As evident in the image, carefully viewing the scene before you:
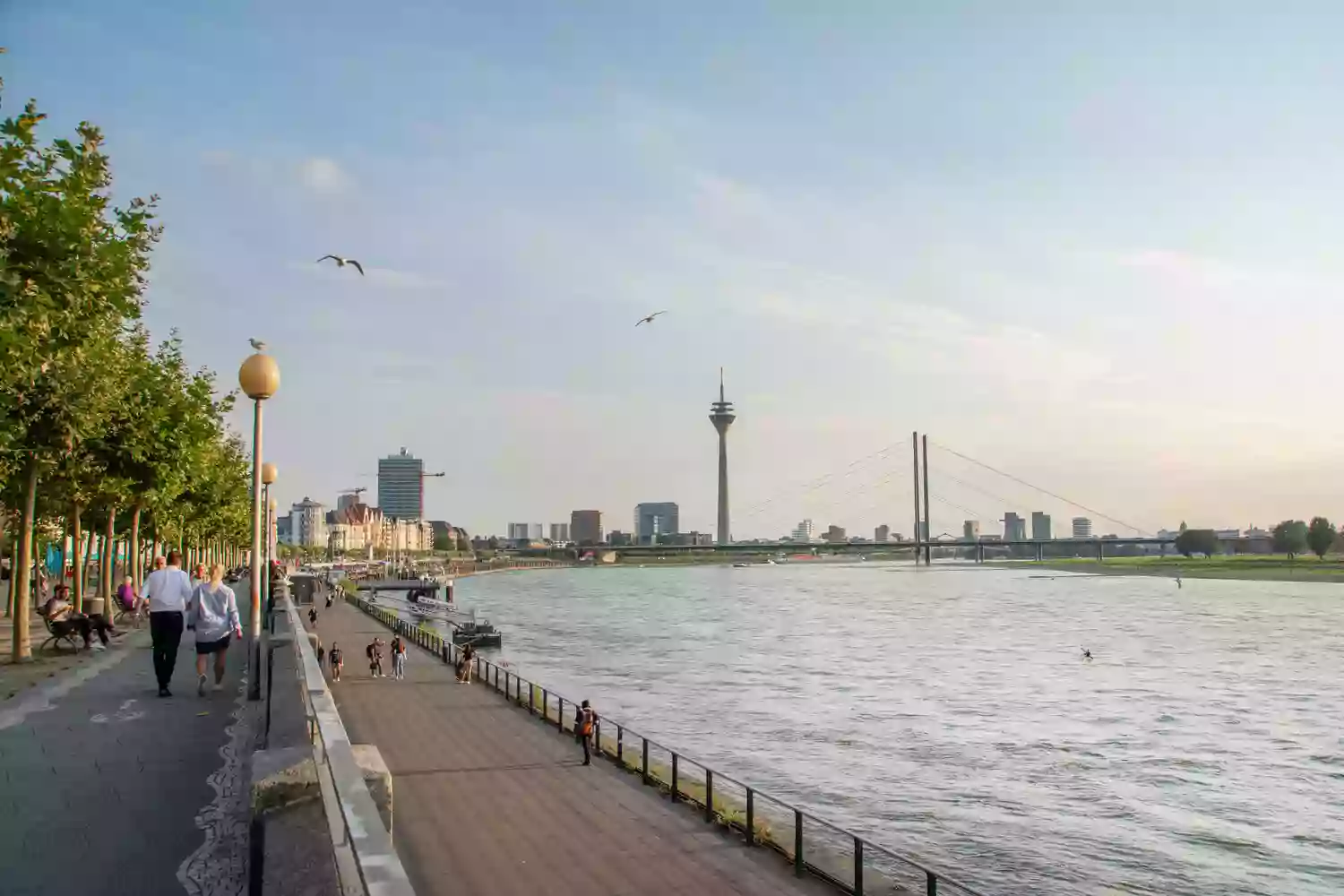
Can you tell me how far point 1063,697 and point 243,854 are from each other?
4623 centimetres

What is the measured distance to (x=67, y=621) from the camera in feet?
76.3

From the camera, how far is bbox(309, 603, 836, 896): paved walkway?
50.9 feet

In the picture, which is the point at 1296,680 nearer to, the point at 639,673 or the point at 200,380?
the point at 639,673

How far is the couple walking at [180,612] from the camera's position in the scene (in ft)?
48.8

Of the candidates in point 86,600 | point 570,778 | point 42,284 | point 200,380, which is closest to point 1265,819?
point 570,778

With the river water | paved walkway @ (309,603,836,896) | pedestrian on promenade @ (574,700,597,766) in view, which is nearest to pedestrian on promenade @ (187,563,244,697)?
paved walkway @ (309,603,836,896)

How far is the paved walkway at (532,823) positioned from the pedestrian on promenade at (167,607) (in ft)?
15.3

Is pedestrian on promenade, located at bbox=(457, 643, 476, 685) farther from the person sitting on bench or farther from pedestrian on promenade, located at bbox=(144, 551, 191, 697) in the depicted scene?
pedestrian on promenade, located at bbox=(144, 551, 191, 697)

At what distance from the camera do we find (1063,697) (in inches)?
1898

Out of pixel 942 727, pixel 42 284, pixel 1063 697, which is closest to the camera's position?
pixel 42 284

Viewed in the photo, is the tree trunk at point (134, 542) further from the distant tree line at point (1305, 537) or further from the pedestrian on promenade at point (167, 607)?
the distant tree line at point (1305, 537)

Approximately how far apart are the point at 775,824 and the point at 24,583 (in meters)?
17.2

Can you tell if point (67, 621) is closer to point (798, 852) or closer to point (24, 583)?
point (24, 583)

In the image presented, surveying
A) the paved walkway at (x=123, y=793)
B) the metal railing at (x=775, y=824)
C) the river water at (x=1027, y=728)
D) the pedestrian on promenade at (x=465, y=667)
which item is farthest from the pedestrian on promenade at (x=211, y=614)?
the pedestrian on promenade at (x=465, y=667)
